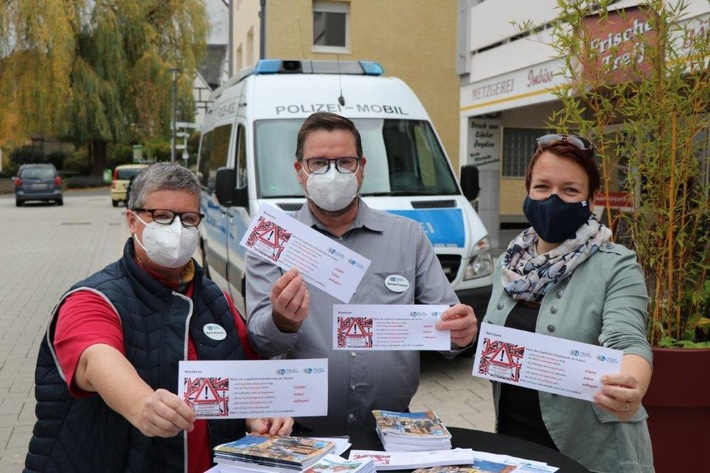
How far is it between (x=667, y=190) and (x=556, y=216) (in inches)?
57.1

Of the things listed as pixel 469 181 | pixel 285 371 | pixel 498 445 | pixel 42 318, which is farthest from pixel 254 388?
pixel 42 318

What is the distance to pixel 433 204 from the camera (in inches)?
304

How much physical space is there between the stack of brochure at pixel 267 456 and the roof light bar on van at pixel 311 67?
22.7 ft

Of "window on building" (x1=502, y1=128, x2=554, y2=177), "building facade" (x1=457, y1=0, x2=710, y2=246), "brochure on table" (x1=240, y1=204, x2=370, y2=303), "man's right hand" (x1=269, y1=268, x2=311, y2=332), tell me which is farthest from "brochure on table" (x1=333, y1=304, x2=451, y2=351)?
"window on building" (x1=502, y1=128, x2=554, y2=177)

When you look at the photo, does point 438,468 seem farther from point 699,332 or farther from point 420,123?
point 420,123

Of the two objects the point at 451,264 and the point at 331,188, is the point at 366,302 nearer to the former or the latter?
the point at 331,188

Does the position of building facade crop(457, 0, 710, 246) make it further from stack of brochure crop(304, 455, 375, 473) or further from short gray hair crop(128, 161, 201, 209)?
stack of brochure crop(304, 455, 375, 473)

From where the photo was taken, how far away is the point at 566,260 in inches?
113

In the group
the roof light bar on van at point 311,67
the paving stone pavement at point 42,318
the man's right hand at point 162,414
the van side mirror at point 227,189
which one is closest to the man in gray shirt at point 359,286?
the man's right hand at point 162,414

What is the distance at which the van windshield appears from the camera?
7.88m

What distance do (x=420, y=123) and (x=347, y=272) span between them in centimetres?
593

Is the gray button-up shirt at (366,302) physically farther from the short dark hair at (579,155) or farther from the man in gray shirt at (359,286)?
the short dark hair at (579,155)

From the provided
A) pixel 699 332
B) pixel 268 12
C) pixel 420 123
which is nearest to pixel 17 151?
pixel 268 12

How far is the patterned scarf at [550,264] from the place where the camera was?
286cm
